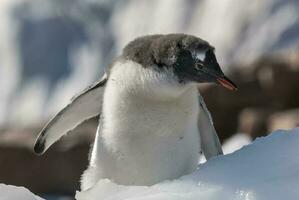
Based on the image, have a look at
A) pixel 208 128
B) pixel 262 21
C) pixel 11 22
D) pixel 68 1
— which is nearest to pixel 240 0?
pixel 262 21

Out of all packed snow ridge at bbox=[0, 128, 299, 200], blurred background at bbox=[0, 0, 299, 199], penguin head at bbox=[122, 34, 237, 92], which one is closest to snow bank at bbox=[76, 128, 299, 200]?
packed snow ridge at bbox=[0, 128, 299, 200]

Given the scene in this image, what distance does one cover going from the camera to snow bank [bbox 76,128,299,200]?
1.28 metres

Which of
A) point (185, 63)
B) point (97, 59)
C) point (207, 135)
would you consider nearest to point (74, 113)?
point (207, 135)

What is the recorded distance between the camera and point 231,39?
820 cm

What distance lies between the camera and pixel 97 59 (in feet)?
30.3

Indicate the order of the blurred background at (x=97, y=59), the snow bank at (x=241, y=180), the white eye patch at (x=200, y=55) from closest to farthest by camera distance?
the snow bank at (x=241, y=180), the white eye patch at (x=200, y=55), the blurred background at (x=97, y=59)

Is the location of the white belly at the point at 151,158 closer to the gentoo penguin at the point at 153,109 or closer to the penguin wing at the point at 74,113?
the gentoo penguin at the point at 153,109

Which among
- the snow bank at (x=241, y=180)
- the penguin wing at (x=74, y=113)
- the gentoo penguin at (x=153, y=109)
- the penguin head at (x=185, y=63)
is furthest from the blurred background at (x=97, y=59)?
the snow bank at (x=241, y=180)

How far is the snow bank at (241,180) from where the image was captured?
1276 millimetres

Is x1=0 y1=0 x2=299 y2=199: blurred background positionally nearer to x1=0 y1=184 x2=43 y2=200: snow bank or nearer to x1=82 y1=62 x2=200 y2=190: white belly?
x1=82 y1=62 x2=200 y2=190: white belly

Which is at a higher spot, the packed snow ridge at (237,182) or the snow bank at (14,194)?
the snow bank at (14,194)

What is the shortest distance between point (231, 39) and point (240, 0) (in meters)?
0.46

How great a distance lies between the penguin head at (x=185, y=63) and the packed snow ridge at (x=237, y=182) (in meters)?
0.23

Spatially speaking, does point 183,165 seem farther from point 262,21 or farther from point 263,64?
point 262,21
